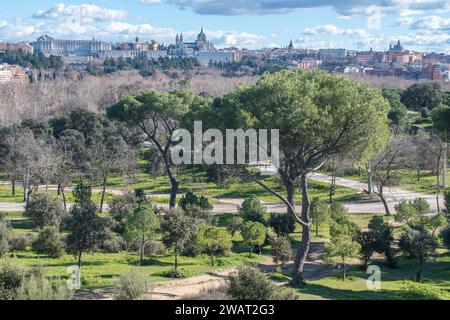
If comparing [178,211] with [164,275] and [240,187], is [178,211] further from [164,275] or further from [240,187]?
[240,187]

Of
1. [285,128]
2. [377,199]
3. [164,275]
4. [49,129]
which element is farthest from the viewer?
[49,129]

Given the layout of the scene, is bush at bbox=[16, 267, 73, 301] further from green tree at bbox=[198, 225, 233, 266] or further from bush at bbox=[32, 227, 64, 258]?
bush at bbox=[32, 227, 64, 258]

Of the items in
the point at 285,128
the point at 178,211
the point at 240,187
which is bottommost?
the point at 240,187

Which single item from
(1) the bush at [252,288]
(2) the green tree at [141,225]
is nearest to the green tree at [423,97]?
(2) the green tree at [141,225]

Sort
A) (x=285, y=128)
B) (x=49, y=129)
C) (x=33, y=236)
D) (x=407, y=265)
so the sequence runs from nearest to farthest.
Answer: (x=285, y=128)
(x=407, y=265)
(x=33, y=236)
(x=49, y=129)

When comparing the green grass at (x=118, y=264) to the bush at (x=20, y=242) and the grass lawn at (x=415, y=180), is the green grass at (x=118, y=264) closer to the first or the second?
the bush at (x=20, y=242)

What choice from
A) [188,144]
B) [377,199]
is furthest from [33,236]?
[377,199]
